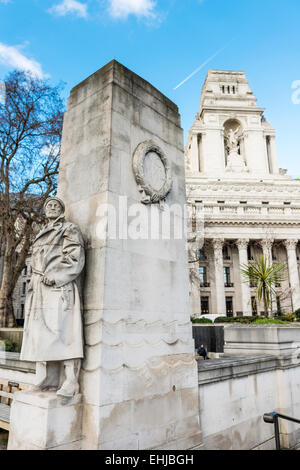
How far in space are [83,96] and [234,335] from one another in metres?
6.89

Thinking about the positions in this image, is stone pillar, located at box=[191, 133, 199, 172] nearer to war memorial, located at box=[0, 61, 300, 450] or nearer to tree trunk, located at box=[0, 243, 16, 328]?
tree trunk, located at box=[0, 243, 16, 328]

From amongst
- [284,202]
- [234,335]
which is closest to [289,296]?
[284,202]

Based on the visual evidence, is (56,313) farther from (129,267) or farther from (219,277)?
(219,277)

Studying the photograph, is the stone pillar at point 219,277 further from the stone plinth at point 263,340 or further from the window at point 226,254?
the stone plinth at point 263,340

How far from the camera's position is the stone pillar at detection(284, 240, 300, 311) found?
52.4 meters

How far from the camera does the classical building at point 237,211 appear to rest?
54.0 meters

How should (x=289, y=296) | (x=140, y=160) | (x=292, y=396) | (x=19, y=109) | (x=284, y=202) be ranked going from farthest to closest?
(x=284, y=202)
(x=289, y=296)
(x=19, y=109)
(x=292, y=396)
(x=140, y=160)

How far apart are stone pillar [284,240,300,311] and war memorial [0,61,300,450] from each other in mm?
49834

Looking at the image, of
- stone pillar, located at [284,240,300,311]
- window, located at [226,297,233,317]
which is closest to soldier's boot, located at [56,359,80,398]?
stone pillar, located at [284,240,300,311]

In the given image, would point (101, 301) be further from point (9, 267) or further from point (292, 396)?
point (9, 267)

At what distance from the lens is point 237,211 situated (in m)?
55.8

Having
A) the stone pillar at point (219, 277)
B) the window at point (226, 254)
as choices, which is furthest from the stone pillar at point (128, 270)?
the window at point (226, 254)

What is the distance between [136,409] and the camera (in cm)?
455

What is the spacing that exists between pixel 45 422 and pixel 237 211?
54700 mm
